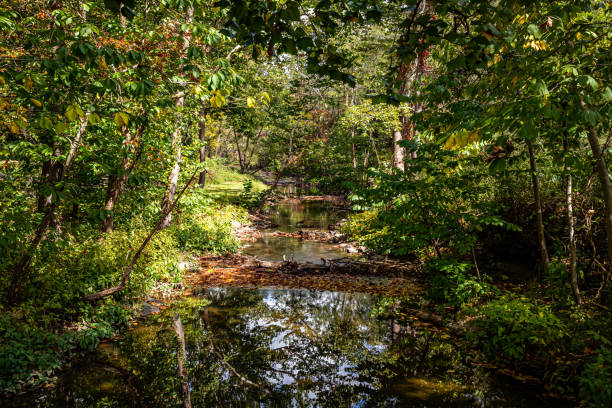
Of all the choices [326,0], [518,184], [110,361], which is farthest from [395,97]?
[518,184]

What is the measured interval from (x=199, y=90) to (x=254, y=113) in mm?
19376

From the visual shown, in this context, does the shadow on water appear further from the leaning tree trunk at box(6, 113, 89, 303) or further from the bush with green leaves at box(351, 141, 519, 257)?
the bush with green leaves at box(351, 141, 519, 257)

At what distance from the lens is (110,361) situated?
192 inches

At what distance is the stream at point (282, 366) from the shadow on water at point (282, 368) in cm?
1

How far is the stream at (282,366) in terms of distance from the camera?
4.13m

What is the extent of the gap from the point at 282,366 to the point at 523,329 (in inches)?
132

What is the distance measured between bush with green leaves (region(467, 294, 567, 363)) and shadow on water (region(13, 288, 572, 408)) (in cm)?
50

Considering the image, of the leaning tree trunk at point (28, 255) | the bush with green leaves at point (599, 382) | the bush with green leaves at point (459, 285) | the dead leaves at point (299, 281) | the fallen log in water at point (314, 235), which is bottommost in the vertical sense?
the dead leaves at point (299, 281)

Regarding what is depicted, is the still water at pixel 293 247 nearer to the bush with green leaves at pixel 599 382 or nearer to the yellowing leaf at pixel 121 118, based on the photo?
the bush with green leaves at pixel 599 382

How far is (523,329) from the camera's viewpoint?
14.5ft

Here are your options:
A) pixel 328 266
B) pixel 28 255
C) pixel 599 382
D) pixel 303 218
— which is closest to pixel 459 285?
pixel 599 382

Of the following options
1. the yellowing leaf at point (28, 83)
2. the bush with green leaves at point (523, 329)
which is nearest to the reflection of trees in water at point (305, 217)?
the bush with green leaves at point (523, 329)

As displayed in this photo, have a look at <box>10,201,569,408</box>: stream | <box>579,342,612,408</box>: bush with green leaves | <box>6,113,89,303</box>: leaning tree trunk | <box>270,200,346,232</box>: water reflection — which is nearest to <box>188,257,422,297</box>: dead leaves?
<box>10,201,569,408</box>: stream

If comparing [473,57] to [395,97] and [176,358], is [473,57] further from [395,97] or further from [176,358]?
[176,358]
